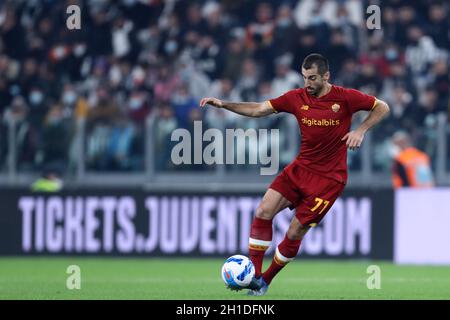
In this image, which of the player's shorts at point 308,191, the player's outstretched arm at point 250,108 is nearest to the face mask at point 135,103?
the player's outstretched arm at point 250,108

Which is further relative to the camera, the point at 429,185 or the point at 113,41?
the point at 113,41

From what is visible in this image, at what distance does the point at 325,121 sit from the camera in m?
11.2

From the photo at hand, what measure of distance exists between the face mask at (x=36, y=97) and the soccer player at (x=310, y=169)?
8.45 m

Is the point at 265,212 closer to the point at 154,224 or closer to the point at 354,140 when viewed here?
the point at 354,140

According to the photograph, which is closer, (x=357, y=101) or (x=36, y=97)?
(x=357, y=101)

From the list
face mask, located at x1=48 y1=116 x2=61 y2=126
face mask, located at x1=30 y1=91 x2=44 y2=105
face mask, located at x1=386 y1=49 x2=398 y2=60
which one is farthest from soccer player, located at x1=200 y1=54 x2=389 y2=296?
face mask, located at x1=30 y1=91 x2=44 y2=105

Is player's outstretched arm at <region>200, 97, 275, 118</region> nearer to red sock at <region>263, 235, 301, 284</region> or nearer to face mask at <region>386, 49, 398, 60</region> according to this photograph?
red sock at <region>263, 235, 301, 284</region>

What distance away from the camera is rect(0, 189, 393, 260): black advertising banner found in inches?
678

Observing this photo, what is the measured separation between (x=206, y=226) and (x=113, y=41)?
4778 millimetres

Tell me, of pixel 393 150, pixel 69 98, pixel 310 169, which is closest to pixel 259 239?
pixel 310 169

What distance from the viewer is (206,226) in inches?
685

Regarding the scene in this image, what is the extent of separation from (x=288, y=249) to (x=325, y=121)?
1.27 meters

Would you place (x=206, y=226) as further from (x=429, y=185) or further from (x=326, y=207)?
(x=326, y=207)
